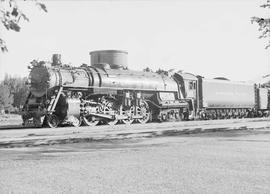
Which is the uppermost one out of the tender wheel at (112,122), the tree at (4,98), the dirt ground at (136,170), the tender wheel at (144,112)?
the tree at (4,98)

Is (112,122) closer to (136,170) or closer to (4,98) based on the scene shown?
(136,170)

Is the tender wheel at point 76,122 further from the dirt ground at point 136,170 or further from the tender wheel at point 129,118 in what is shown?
the dirt ground at point 136,170

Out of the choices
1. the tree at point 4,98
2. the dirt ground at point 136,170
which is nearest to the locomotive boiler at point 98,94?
the dirt ground at point 136,170

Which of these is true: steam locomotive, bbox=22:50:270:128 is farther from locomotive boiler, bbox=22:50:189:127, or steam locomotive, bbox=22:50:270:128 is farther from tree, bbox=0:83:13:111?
tree, bbox=0:83:13:111

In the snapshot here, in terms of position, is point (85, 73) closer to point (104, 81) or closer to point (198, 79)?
point (104, 81)

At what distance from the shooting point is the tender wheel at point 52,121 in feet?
59.2

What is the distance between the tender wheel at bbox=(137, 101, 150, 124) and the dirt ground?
12658 mm

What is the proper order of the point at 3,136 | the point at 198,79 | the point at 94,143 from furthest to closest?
the point at 198,79 < the point at 3,136 < the point at 94,143

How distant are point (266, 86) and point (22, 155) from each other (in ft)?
108

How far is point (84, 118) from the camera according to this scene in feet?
62.9

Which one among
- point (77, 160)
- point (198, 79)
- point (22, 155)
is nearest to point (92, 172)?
point (77, 160)

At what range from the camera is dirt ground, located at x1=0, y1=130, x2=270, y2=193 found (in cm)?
509

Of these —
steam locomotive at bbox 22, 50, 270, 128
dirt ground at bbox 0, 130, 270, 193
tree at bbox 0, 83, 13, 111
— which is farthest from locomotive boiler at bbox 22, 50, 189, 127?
tree at bbox 0, 83, 13, 111

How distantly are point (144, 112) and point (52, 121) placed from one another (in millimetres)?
6485
